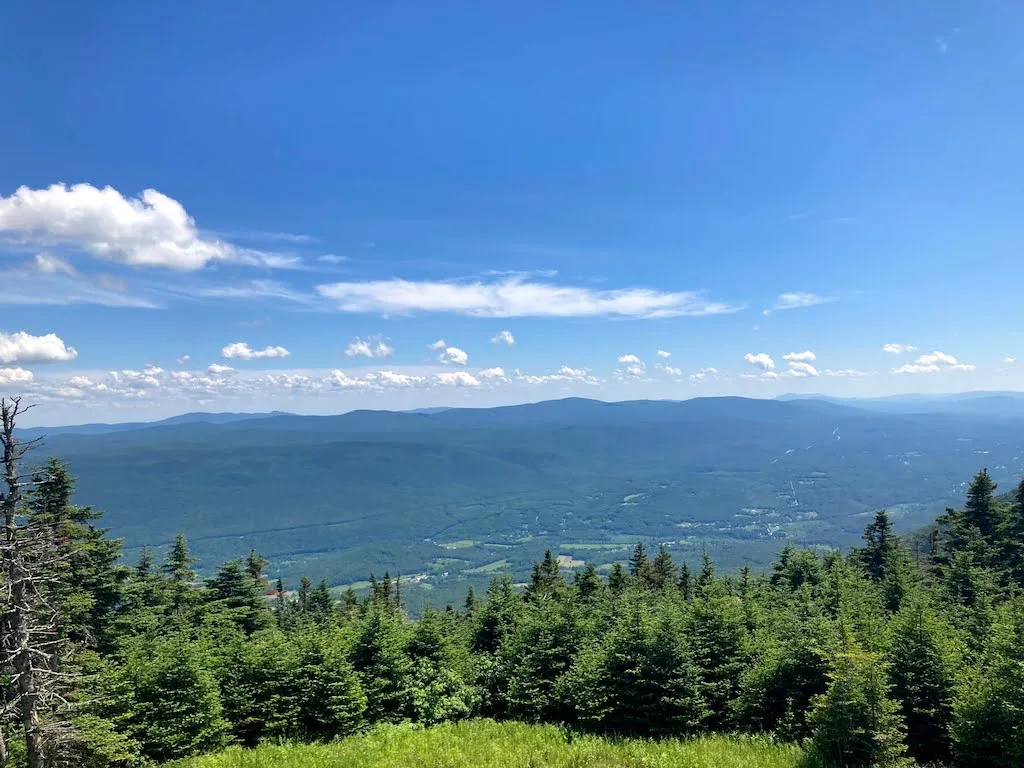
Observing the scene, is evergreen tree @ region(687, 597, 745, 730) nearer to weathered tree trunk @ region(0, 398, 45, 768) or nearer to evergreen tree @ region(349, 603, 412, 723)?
evergreen tree @ region(349, 603, 412, 723)

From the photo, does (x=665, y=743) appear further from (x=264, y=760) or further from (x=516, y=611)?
(x=516, y=611)

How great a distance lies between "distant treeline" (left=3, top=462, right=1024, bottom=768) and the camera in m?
14.6

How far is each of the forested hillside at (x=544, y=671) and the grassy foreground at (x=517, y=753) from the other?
175cm

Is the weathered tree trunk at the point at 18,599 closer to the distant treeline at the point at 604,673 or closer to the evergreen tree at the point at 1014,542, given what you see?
the distant treeline at the point at 604,673

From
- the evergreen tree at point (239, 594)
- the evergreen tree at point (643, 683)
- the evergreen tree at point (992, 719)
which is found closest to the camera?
the evergreen tree at point (992, 719)

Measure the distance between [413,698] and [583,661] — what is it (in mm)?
8323

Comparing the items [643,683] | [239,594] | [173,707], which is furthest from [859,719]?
[239,594]

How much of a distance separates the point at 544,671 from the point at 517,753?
355 inches

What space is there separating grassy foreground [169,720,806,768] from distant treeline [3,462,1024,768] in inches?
75.5

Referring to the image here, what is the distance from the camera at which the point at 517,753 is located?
14875mm

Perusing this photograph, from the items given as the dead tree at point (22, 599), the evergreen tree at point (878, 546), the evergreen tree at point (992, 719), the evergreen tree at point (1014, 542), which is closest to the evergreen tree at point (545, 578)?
the evergreen tree at point (878, 546)

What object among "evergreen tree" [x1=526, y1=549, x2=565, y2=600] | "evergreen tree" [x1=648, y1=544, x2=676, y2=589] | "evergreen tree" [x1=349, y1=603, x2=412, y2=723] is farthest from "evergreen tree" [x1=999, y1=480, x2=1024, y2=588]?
"evergreen tree" [x1=349, y1=603, x2=412, y2=723]

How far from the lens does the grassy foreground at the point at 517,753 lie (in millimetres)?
14000

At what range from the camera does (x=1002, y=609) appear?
22.4 meters
